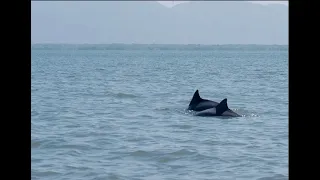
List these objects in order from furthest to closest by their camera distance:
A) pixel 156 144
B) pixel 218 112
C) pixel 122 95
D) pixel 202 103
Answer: pixel 122 95, pixel 202 103, pixel 218 112, pixel 156 144

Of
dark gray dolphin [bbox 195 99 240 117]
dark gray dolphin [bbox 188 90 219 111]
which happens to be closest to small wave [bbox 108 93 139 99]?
dark gray dolphin [bbox 188 90 219 111]

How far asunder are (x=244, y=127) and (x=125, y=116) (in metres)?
5.86

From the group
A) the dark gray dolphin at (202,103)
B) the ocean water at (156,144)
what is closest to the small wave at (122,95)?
the ocean water at (156,144)

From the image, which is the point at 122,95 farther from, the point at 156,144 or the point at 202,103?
the point at 156,144

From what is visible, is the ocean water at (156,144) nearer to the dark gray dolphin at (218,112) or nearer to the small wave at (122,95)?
the dark gray dolphin at (218,112)

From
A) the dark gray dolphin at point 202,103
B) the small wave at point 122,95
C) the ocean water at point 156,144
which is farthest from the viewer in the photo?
the small wave at point 122,95

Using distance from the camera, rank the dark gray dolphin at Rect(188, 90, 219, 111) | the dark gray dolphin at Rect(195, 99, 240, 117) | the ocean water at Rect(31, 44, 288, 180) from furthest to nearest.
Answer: the dark gray dolphin at Rect(188, 90, 219, 111) → the dark gray dolphin at Rect(195, 99, 240, 117) → the ocean water at Rect(31, 44, 288, 180)

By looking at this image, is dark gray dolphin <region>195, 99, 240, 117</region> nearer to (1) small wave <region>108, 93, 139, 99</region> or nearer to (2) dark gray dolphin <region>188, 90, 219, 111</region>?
(2) dark gray dolphin <region>188, 90, 219, 111</region>

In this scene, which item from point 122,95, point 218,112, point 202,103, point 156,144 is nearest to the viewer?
point 156,144

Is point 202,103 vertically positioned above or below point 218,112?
above

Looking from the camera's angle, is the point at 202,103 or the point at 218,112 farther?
the point at 202,103

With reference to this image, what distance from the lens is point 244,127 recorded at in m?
17.9

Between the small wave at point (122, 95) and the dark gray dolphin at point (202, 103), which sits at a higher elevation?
the dark gray dolphin at point (202, 103)

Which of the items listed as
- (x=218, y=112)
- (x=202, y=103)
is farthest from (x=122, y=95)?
(x=218, y=112)
